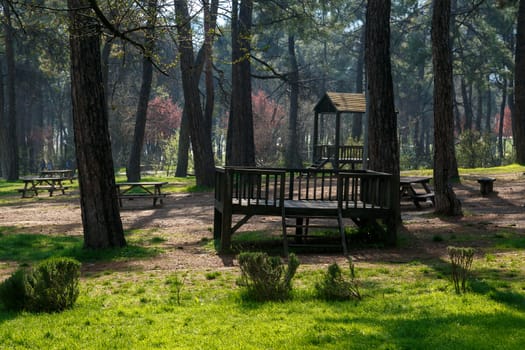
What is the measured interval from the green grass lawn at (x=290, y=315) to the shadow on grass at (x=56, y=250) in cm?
163

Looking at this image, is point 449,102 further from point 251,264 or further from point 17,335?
point 17,335

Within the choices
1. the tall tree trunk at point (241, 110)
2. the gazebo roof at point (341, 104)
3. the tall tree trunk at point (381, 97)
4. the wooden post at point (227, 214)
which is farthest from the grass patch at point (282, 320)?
the gazebo roof at point (341, 104)

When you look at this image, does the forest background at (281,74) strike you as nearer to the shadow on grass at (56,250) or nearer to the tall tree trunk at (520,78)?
the tall tree trunk at (520,78)

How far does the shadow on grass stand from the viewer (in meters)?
Result: 11.3

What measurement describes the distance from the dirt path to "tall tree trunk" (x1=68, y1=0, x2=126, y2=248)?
1226 millimetres

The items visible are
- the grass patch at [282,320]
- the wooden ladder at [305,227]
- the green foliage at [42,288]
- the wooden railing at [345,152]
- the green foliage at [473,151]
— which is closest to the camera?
the grass patch at [282,320]

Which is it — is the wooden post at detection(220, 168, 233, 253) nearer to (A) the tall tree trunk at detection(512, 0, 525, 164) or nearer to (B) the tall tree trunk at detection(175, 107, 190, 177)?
(A) the tall tree trunk at detection(512, 0, 525, 164)

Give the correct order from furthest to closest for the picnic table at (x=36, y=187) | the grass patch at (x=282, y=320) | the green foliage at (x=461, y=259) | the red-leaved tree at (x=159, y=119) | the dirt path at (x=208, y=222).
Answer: the red-leaved tree at (x=159, y=119)
the picnic table at (x=36, y=187)
the dirt path at (x=208, y=222)
the green foliage at (x=461, y=259)
the grass patch at (x=282, y=320)

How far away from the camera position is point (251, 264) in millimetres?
7625

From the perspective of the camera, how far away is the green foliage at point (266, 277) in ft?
24.8

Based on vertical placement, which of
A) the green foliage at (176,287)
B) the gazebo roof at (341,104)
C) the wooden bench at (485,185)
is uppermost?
the gazebo roof at (341,104)

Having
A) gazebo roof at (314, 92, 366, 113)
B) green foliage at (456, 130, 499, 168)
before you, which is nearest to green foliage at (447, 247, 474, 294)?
gazebo roof at (314, 92, 366, 113)

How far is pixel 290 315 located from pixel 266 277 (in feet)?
2.95

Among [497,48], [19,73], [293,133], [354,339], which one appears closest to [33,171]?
[19,73]
